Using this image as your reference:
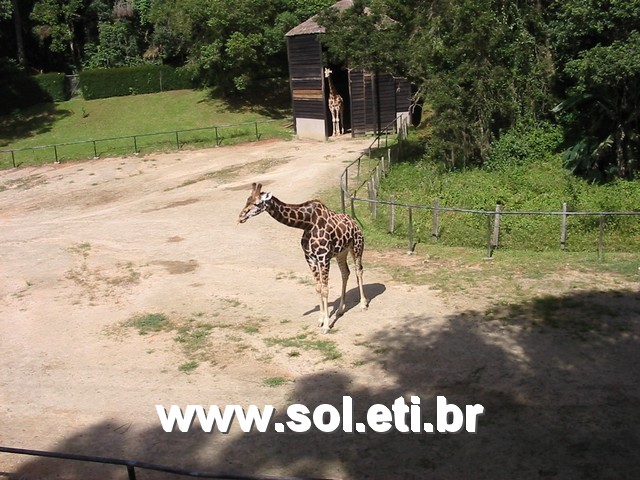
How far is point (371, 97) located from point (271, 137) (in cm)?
608

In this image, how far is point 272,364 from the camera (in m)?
12.9

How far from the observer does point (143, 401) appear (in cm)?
1185

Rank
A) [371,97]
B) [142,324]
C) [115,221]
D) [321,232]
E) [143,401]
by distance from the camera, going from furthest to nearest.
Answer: [371,97] → [115,221] → [142,324] → [321,232] → [143,401]

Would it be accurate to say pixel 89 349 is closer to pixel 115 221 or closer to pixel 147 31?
pixel 115 221

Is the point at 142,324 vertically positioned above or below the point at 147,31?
below

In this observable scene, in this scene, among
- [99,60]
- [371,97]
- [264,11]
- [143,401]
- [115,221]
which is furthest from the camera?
[99,60]

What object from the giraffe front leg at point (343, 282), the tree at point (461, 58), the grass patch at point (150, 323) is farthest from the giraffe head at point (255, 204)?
the tree at point (461, 58)

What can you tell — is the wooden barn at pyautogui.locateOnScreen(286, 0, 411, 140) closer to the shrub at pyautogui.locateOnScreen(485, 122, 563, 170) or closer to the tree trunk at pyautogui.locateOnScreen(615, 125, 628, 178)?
the shrub at pyautogui.locateOnScreen(485, 122, 563, 170)

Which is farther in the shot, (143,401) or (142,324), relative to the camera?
(142,324)

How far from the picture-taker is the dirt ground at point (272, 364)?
9695 millimetres

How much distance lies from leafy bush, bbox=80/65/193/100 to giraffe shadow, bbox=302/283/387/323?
38347 millimetres

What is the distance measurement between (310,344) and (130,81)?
42.2 metres

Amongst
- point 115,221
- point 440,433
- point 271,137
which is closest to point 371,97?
point 271,137

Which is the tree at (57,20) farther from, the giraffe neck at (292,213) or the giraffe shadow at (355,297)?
the giraffe neck at (292,213)
